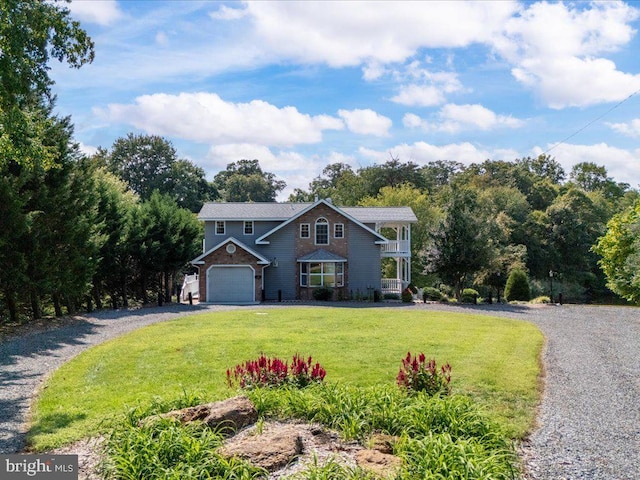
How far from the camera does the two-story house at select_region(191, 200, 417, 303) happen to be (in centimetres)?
3025

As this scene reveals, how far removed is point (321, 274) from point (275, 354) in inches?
762

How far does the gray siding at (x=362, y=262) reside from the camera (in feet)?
104

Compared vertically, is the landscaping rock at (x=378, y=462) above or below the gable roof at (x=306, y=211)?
below

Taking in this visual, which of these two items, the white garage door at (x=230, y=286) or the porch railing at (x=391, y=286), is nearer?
the white garage door at (x=230, y=286)

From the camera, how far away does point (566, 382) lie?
10164 millimetres

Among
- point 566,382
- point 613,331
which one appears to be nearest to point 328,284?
point 613,331

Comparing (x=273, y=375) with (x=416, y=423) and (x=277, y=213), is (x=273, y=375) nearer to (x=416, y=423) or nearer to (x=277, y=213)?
(x=416, y=423)

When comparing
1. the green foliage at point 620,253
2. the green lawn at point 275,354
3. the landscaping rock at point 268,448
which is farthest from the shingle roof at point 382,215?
the landscaping rock at point 268,448

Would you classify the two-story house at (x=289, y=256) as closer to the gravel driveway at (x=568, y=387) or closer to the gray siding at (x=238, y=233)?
the gray siding at (x=238, y=233)

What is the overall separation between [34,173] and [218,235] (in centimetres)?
1494

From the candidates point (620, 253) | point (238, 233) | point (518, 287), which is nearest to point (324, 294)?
point (238, 233)

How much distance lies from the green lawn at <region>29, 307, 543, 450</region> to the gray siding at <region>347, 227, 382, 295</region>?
1106 cm

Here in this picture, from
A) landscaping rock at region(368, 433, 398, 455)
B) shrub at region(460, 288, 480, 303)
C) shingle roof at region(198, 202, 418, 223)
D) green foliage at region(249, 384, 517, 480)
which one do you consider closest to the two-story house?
shingle roof at region(198, 202, 418, 223)

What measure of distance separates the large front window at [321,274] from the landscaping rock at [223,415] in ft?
81.2
